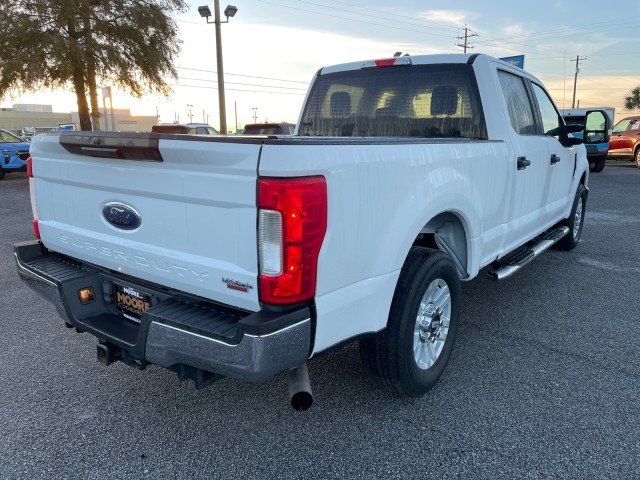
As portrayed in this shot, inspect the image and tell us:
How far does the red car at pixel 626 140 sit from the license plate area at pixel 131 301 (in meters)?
20.8

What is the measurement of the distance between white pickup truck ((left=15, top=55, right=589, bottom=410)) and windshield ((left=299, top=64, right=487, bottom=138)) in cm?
3

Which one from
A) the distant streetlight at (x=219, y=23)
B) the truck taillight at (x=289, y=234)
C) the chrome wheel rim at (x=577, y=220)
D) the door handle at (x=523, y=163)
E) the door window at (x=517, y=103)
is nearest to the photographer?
the truck taillight at (x=289, y=234)

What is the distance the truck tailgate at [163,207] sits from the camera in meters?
2.04

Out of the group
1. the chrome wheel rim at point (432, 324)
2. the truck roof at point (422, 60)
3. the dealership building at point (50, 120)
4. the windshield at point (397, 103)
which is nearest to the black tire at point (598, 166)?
the truck roof at point (422, 60)

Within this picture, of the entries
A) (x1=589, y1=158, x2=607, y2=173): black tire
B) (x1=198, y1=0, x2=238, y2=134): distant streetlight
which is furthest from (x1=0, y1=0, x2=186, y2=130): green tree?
(x1=589, y1=158, x2=607, y2=173): black tire

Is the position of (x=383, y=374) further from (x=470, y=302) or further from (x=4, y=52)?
(x=4, y=52)

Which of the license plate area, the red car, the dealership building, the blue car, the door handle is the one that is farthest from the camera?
the dealership building

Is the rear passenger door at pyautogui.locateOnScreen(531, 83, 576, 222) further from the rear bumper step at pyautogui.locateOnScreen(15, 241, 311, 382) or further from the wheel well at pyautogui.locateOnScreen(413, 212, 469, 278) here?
the rear bumper step at pyautogui.locateOnScreen(15, 241, 311, 382)

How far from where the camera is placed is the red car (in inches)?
739

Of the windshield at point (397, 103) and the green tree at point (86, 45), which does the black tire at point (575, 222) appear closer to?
the windshield at point (397, 103)

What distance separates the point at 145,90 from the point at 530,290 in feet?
69.6

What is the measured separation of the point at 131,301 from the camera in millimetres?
2625

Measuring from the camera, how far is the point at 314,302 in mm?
2094

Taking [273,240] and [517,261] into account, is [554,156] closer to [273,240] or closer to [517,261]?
[517,261]
